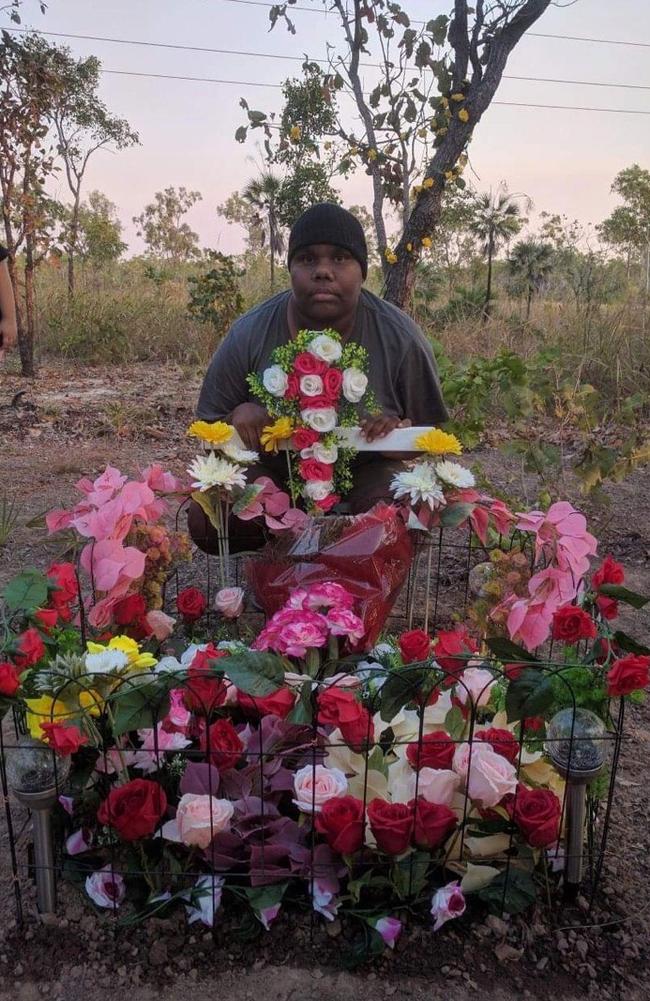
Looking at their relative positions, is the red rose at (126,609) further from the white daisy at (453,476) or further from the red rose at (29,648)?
the white daisy at (453,476)

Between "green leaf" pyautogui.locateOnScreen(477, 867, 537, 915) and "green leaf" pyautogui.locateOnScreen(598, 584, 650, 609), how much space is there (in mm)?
573

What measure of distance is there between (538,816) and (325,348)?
1.46 m

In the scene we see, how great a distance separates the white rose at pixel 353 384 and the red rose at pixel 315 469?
0.22 meters

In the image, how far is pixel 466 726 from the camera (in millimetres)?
1604

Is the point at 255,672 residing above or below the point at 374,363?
below

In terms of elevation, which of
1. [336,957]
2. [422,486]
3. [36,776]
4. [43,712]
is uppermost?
[422,486]

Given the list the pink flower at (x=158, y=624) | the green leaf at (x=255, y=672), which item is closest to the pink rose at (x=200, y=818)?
the green leaf at (x=255, y=672)

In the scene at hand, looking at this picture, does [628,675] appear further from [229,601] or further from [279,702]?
[229,601]

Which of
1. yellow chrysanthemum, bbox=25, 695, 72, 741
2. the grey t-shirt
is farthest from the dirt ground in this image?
the grey t-shirt

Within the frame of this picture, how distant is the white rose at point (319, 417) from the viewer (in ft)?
7.70

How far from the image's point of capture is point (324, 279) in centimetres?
259

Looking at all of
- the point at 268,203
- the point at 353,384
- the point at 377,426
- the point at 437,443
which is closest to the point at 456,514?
the point at 437,443

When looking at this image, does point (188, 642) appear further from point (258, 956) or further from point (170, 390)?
point (170, 390)

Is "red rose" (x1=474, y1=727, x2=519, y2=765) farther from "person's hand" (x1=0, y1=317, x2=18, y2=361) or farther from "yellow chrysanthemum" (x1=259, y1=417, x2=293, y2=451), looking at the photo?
"person's hand" (x1=0, y1=317, x2=18, y2=361)
